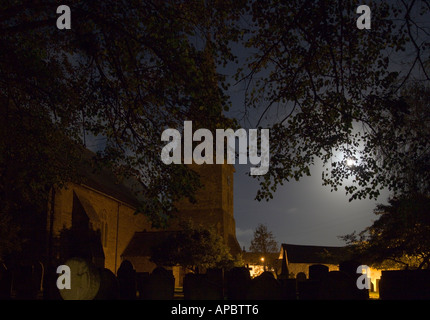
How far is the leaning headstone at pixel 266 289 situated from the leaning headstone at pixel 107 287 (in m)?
2.34

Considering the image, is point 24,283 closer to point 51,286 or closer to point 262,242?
point 51,286

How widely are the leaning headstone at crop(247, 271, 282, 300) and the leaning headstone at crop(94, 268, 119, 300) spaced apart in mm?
2342

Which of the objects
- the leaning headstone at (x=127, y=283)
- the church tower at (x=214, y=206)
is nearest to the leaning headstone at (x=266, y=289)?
the leaning headstone at (x=127, y=283)

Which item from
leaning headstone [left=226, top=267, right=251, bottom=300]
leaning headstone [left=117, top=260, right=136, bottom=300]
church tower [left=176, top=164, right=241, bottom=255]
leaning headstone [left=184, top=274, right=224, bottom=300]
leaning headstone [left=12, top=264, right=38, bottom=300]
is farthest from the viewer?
church tower [left=176, top=164, right=241, bottom=255]

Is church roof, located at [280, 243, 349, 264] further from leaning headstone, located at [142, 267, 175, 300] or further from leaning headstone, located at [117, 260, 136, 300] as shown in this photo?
leaning headstone, located at [142, 267, 175, 300]

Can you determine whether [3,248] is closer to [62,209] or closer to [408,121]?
[62,209]

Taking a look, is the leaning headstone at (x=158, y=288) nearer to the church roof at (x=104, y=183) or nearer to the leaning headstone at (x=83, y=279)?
the leaning headstone at (x=83, y=279)

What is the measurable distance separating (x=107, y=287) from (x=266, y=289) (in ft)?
8.79

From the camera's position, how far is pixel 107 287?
22.3ft

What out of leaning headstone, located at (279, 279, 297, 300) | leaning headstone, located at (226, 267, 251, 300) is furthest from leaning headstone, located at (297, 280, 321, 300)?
leaning headstone, located at (226, 267, 251, 300)

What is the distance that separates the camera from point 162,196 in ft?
29.7

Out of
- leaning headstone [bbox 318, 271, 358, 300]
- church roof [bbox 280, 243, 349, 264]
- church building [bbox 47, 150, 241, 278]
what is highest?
church building [bbox 47, 150, 241, 278]

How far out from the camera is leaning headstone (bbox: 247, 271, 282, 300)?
601 cm

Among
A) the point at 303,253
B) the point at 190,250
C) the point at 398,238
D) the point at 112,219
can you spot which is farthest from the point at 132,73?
the point at 303,253
